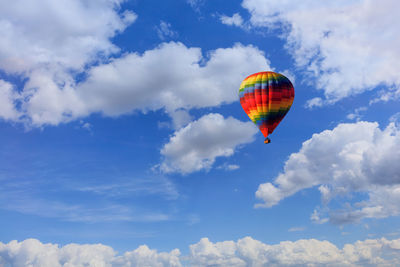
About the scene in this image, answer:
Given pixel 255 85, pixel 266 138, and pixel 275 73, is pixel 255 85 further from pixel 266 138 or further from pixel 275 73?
pixel 266 138

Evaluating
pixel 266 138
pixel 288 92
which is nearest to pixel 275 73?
pixel 288 92

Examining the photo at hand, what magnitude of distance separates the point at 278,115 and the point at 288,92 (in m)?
7.33

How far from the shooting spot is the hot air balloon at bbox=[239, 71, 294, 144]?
107 m

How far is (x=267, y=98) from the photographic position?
106500 millimetres

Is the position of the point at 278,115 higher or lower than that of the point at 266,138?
higher

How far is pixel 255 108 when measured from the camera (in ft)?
359

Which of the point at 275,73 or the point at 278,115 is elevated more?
the point at 275,73

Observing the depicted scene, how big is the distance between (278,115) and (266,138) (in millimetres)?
8420

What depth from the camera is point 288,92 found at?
10919 cm

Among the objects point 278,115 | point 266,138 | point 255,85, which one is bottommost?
point 266,138

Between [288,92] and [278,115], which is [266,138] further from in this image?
[288,92]

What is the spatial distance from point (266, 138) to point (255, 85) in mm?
15635

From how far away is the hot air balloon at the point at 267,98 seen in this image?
106625 millimetres

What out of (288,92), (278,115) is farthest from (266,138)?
(288,92)
